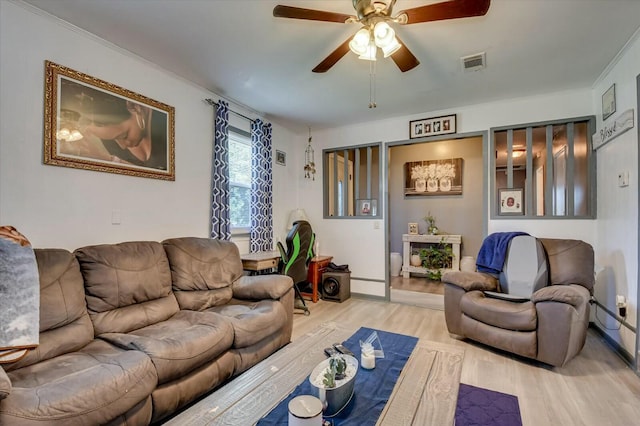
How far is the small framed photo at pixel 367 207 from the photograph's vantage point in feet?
14.4

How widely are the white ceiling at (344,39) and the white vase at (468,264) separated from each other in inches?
109

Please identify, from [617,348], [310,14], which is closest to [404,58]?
[310,14]

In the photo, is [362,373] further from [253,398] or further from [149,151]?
[149,151]

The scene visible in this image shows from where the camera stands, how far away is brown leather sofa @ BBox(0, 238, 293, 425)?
1261mm

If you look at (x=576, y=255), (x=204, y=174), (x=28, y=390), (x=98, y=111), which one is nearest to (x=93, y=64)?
(x=98, y=111)

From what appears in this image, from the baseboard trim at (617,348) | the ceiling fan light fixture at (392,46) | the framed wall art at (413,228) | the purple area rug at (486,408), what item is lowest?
the purple area rug at (486,408)

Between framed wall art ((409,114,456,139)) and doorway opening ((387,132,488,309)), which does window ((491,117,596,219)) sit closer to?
framed wall art ((409,114,456,139))

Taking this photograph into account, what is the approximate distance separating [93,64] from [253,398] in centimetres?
268

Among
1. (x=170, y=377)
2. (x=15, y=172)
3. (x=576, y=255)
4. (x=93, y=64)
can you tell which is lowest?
(x=170, y=377)

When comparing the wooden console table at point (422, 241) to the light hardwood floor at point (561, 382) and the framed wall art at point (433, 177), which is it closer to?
the framed wall art at point (433, 177)

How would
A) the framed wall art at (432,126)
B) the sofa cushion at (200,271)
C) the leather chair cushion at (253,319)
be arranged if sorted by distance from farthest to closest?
1. the framed wall art at (432,126)
2. the sofa cushion at (200,271)
3. the leather chair cushion at (253,319)

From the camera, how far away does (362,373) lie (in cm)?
149

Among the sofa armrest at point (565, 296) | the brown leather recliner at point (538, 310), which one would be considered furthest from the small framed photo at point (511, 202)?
the sofa armrest at point (565, 296)

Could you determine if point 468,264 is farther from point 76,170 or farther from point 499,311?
point 76,170
